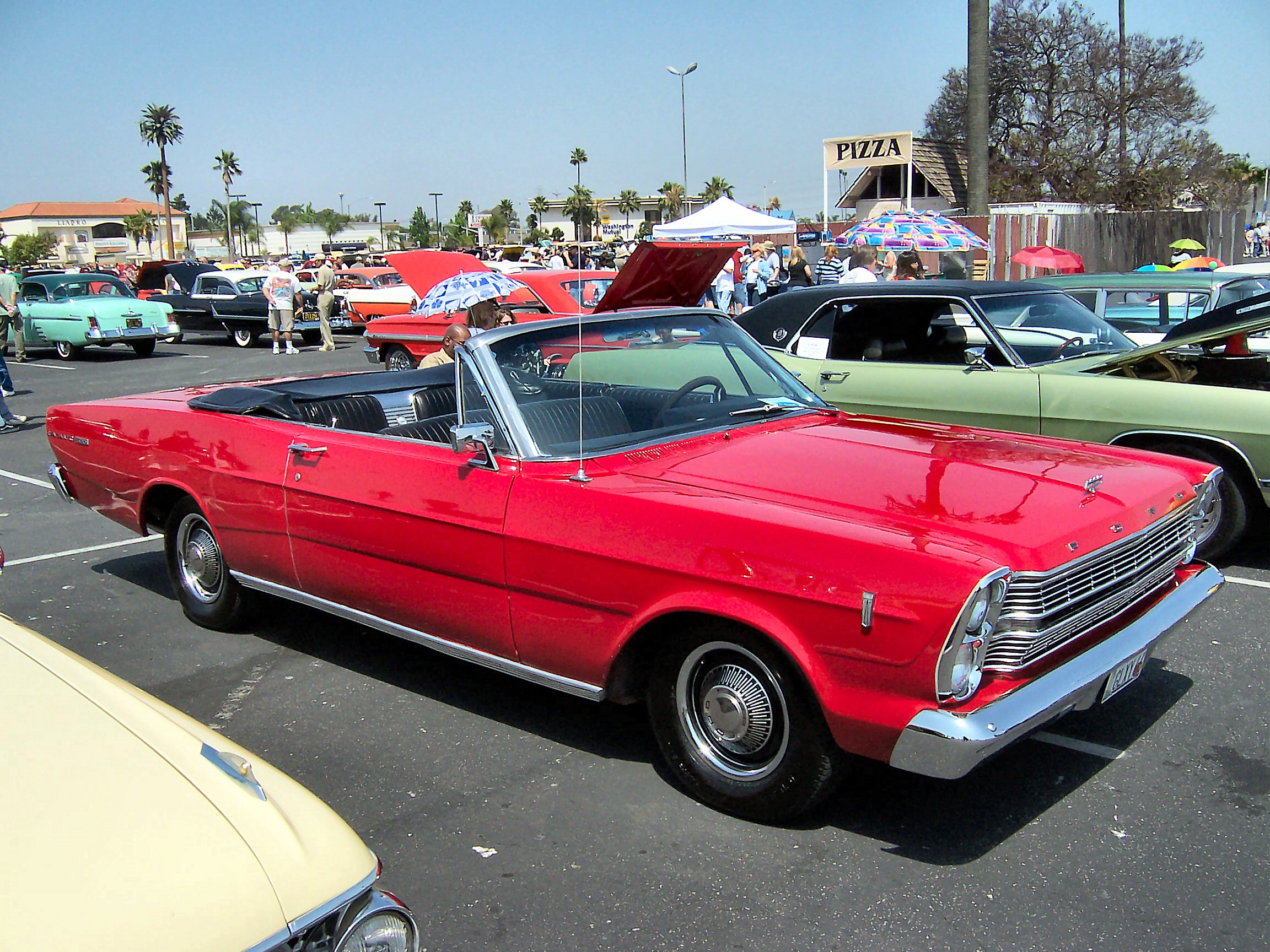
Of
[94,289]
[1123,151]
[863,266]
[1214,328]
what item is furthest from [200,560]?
[1123,151]

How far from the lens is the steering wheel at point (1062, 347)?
6531 mm

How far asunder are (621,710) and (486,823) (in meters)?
0.92

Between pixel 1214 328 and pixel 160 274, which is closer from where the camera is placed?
pixel 1214 328

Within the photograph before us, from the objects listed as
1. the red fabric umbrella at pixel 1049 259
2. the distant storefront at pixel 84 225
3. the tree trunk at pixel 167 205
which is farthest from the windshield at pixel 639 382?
the distant storefront at pixel 84 225

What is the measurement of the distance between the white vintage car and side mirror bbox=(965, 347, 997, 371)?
17.1 feet

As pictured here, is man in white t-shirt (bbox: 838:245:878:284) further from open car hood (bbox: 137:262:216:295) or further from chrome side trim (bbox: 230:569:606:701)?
open car hood (bbox: 137:262:216:295)

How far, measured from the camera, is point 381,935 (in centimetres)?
187

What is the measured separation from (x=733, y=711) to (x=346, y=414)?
2434mm

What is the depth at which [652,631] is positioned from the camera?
131 inches

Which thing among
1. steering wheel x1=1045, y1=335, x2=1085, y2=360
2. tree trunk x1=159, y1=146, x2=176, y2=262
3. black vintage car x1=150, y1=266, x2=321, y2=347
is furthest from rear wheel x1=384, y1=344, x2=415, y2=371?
tree trunk x1=159, y1=146, x2=176, y2=262

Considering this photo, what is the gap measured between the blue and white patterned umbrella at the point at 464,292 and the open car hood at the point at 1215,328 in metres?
3.82

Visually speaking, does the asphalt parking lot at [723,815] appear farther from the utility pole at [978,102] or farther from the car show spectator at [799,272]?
the utility pole at [978,102]

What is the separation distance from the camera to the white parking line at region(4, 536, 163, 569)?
633 cm

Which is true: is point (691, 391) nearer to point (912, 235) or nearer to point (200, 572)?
point (200, 572)
